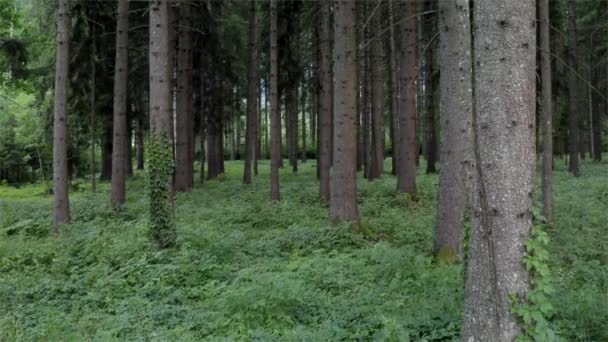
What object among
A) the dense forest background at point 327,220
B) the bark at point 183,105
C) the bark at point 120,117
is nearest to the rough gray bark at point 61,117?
the dense forest background at point 327,220

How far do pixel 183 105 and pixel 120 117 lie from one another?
165 inches

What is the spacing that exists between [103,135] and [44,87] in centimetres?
306

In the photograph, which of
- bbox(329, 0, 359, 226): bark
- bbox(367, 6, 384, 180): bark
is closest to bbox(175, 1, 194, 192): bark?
bbox(367, 6, 384, 180): bark

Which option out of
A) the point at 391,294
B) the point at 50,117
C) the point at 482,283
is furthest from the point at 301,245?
the point at 50,117

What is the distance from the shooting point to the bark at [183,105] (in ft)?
58.9

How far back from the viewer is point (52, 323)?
5781mm

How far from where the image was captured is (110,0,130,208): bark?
1423 cm

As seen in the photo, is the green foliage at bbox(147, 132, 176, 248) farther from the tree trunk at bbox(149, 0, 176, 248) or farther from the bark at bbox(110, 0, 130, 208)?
the bark at bbox(110, 0, 130, 208)

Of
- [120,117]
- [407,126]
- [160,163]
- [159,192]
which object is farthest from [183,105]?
[159,192]

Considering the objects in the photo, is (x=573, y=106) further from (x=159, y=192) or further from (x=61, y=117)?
(x=61, y=117)

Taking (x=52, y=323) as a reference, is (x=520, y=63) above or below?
above

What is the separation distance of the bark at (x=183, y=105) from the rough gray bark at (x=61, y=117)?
596 cm

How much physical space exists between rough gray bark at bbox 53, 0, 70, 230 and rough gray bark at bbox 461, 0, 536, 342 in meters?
10.8

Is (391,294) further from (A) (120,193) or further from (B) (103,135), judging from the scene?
(B) (103,135)
